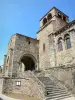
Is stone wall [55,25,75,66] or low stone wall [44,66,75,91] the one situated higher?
stone wall [55,25,75,66]

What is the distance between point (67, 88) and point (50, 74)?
123 inches

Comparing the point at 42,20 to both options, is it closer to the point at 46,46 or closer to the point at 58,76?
the point at 46,46

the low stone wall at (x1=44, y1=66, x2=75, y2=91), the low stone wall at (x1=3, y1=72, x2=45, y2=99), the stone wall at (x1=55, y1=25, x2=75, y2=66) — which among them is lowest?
the low stone wall at (x1=3, y1=72, x2=45, y2=99)

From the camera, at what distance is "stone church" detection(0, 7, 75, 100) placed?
8.91 meters

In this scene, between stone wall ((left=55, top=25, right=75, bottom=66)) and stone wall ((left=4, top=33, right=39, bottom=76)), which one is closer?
stone wall ((left=55, top=25, right=75, bottom=66))

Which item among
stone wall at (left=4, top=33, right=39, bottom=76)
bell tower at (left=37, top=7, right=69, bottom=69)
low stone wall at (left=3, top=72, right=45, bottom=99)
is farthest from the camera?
bell tower at (left=37, top=7, right=69, bottom=69)

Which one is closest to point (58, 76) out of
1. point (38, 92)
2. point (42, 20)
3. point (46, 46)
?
point (38, 92)

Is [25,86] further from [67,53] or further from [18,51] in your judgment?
[18,51]

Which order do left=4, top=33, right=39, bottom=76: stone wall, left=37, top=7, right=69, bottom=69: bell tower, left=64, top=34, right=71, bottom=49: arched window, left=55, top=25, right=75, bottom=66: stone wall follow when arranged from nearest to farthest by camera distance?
left=55, top=25, right=75, bottom=66: stone wall
left=64, top=34, right=71, bottom=49: arched window
left=4, top=33, right=39, bottom=76: stone wall
left=37, top=7, right=69, bottom=69: bell tower

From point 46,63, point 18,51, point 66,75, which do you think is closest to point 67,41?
point 46,63

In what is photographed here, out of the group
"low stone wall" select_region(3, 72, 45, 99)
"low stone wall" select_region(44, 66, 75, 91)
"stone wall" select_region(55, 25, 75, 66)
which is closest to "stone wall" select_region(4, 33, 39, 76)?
"low stone wall" select_region(3, 72, 45, 99)

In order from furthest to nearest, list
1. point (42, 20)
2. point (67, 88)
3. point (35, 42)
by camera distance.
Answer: point (42, 20) < point (35, 42) < point (67, 88)

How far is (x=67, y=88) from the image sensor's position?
30.6 feet

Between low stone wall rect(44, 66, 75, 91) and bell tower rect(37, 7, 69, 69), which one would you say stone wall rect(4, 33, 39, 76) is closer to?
bell tower rect(37, 7, 69, 69)
